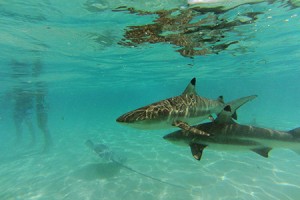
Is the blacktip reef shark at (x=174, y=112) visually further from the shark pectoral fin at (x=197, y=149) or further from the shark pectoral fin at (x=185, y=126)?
the shark pectoral fin at (x=197, y=149)

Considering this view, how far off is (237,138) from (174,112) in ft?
5.70

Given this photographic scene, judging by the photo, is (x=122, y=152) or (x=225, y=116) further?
(x=122, y=152)

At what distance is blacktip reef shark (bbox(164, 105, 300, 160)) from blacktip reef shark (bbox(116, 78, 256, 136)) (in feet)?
1.57

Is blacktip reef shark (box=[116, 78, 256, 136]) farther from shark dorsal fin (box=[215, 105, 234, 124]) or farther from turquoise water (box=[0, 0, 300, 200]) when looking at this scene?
turquoise water (box=[0, 0, 300, 200])

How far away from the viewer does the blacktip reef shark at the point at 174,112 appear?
15.7 ft

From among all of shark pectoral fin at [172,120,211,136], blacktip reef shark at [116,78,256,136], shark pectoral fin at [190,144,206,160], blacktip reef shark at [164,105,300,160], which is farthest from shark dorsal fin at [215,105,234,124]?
shark pectoral fin at [172,120,211,136]

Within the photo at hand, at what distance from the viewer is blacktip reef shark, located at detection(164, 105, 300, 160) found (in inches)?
218

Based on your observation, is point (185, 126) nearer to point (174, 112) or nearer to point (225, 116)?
point (174, 112)

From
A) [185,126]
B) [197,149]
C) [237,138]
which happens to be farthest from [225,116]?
[185,126]

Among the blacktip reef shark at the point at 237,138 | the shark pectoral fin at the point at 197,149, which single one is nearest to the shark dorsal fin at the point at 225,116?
the blacktip reef shark at the point at 237,138

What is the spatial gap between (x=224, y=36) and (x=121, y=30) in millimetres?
7437

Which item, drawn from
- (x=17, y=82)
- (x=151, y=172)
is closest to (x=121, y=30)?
(x=151, y=172)

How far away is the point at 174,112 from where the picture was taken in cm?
541

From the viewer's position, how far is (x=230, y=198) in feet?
30.5
